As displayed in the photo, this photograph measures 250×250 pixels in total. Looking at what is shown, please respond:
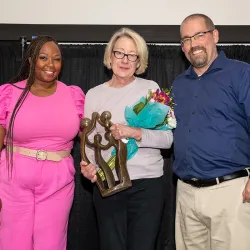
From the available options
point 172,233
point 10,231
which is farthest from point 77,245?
point 10,231

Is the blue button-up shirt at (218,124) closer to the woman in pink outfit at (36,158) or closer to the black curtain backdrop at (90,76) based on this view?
the woman in pink outfit at (36,158)

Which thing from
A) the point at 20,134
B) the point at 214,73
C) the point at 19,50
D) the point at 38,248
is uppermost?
the point at 19,50

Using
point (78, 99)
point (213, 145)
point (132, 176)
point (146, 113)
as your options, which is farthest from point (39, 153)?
point (213, 145)

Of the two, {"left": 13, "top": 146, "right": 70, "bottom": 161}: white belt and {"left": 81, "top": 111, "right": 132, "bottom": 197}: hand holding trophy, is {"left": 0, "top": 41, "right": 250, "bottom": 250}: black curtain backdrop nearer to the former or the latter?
{"left": 13, "top": 146, "right": 70, "bottom": 161}: white belt

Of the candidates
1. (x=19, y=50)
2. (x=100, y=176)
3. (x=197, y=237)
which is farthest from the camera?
(x=19, y=50)

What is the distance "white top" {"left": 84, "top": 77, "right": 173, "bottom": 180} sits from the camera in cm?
195

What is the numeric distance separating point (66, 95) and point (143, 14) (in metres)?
1.14

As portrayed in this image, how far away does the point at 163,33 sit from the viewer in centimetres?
288

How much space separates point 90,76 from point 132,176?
1206 mm

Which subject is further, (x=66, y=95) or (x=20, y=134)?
(x=66, y=95)

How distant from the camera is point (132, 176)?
1942 mm

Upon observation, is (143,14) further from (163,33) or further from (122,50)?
(122,50)

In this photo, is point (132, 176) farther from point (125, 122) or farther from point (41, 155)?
point (41, 155)

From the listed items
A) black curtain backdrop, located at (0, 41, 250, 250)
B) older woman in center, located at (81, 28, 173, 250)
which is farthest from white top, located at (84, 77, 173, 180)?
black curtain backdrop, located at (0, 41, 250, 250)
